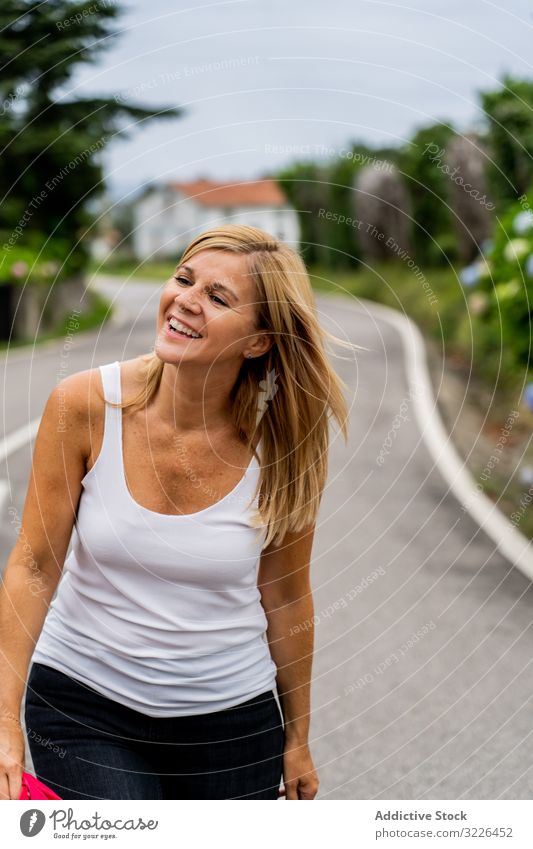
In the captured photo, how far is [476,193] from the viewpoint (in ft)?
50.9

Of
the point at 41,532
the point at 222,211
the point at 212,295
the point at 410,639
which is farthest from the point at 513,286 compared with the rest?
the point at 41,532

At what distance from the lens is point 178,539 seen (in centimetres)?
221

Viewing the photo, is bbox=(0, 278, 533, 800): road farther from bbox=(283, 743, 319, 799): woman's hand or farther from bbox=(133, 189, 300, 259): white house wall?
bbox=(283, 743, 319, 799): woman's hand

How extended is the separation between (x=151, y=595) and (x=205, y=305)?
1.83 feet

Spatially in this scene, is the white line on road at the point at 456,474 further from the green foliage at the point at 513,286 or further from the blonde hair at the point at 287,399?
the blonde hair at the point at 287,399

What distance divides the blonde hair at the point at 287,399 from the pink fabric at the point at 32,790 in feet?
2.00

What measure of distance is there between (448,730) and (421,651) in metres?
0.80

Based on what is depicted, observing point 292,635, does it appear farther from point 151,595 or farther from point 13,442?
point 13,442

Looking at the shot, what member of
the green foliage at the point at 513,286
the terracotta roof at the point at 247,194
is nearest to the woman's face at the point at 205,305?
the terracotta roof at the point at 247,194

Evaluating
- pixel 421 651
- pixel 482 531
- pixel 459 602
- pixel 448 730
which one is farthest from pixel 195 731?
pixel 482 531

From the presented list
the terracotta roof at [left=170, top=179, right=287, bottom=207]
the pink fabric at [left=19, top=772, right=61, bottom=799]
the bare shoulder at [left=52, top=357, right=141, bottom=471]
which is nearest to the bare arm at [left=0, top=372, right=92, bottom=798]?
the bare shoulder at [left=52, top=357, right=141, bottom=471]

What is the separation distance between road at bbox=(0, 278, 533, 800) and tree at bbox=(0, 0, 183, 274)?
75 centimetres

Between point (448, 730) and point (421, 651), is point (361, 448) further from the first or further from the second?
point (448, 730)

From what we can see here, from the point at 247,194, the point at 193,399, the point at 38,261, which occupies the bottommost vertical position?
the point at 193,399
